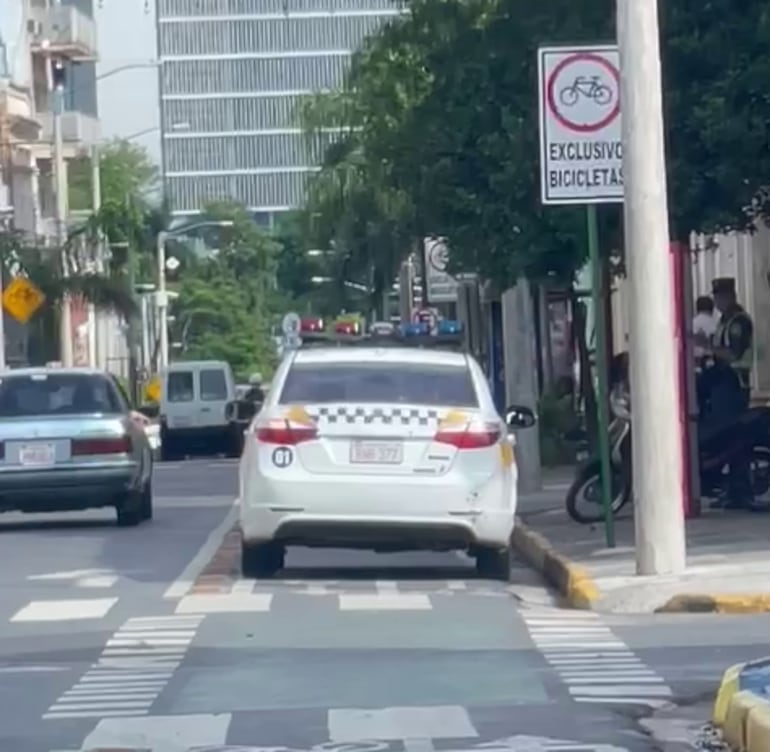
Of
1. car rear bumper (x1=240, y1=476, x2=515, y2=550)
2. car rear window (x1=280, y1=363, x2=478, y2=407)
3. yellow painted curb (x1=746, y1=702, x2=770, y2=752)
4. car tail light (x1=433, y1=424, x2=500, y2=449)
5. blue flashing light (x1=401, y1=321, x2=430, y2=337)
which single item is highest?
blue flashing light (x1=401, y1=321, x2=430, y2=337)

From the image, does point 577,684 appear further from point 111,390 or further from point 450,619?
point 111,390

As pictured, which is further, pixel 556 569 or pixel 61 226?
pixel 61 226

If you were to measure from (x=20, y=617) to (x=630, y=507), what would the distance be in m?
8.75

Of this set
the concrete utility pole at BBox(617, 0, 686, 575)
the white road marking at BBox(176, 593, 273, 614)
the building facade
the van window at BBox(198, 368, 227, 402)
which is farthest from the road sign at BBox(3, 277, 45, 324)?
the concrete utility pole at BBox(617, 0, 686, 575)

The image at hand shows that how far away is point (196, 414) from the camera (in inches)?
2199

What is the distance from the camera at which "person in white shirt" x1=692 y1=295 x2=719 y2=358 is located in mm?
24016

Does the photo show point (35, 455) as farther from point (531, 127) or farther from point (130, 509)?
point (531, 127)

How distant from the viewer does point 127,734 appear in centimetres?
1121

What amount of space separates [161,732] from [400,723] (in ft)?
3.22

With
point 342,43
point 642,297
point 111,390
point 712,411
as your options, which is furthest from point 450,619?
point 342,43

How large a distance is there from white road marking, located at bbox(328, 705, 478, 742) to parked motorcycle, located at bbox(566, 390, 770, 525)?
10844 millimetres

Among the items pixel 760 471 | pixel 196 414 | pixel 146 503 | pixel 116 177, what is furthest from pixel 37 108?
pixel 760 471

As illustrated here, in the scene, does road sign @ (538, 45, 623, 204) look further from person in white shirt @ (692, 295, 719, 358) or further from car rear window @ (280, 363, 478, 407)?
person in white shirt @ (692, 295, 719, 358)

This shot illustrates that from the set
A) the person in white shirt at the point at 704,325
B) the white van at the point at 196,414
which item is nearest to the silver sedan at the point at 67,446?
the person in white shirt at the point at 704,325
